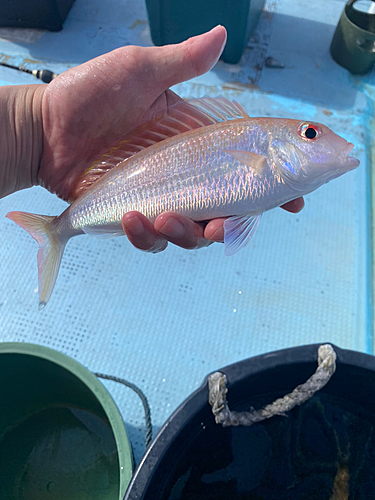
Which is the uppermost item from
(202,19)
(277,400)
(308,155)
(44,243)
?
(202,19)

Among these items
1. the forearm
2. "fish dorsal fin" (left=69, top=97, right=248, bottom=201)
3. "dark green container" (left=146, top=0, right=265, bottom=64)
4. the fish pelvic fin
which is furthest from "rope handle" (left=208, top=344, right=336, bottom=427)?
"dark green container" (left=146, top=0, right=265, bottom=64)

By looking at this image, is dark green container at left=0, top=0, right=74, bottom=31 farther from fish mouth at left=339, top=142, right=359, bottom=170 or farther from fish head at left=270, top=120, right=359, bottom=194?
fish mouth at left=339, top=142, right=359, bottom=170

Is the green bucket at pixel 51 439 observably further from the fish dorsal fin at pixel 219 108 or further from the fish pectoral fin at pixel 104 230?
the fish dorsal fin at pixel 219 108

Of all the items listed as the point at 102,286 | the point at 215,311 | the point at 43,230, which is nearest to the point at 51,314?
the point at 102,286

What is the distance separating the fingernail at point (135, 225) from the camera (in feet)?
4.32

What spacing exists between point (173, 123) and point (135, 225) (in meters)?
0.48

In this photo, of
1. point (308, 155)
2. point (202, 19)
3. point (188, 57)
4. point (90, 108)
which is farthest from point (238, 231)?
point (202, 19)

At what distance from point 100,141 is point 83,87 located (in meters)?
0.25

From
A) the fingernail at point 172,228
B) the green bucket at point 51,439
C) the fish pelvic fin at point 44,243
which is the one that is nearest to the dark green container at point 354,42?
the fingernail at point 172,228

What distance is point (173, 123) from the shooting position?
57.9 inches

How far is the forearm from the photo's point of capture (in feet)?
5.59

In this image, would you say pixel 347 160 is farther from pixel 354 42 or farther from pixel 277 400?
pixel 354 42

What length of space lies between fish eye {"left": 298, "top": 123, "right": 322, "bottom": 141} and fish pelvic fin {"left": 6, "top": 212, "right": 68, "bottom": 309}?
1.05 m

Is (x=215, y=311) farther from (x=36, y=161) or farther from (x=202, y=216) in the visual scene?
(x=36, y=161)
